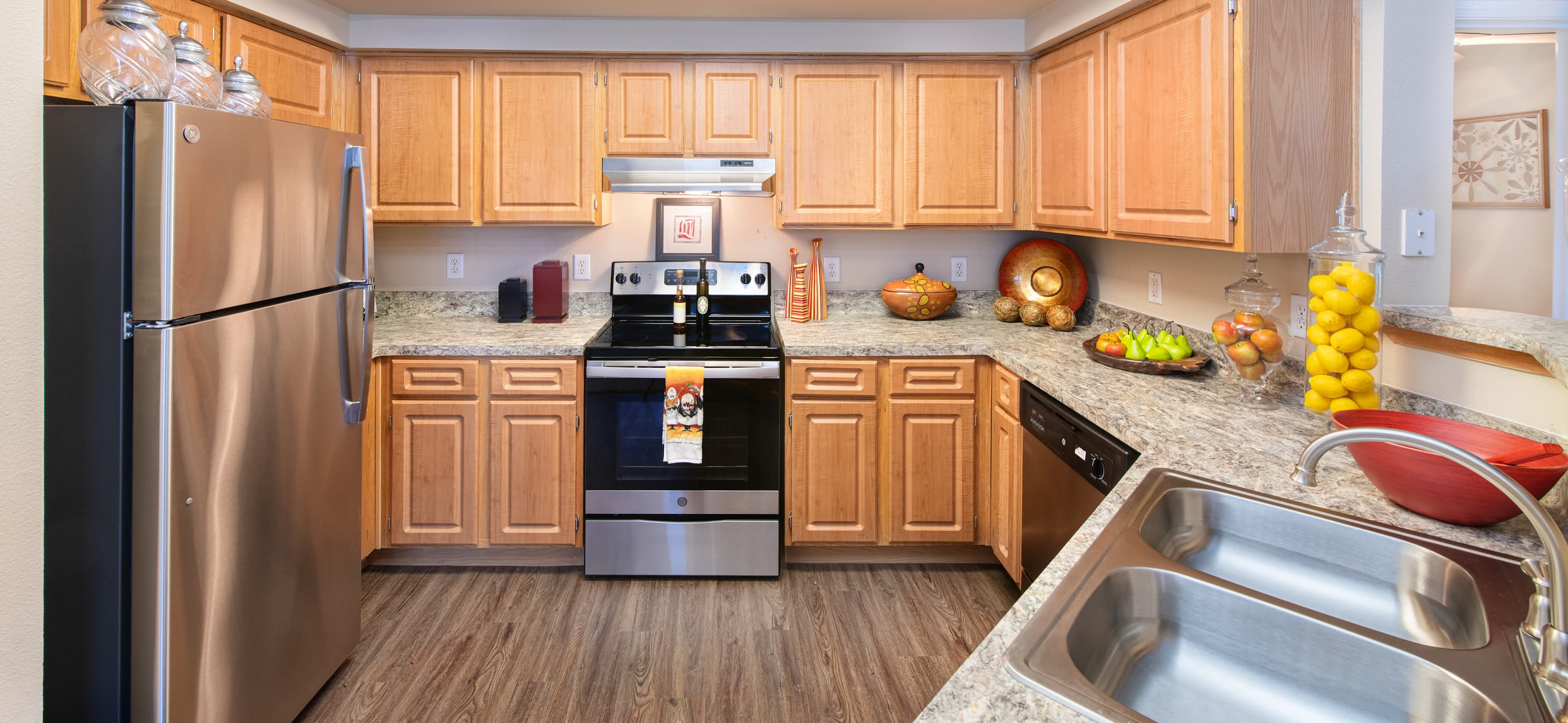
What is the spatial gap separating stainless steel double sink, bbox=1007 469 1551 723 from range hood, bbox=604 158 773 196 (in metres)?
2.17

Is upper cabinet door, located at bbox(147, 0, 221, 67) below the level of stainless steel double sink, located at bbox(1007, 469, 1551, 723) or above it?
above

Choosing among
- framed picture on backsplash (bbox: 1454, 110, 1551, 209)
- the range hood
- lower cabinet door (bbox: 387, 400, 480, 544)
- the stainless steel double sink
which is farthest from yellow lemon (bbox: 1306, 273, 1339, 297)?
lower cabinet door (bbox: 387, 400, 480, 544)

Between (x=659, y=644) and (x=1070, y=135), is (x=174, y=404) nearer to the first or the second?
(x=659, y=644)

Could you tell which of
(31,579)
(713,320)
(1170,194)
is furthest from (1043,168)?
(31,579)

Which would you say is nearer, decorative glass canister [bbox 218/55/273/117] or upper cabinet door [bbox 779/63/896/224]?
decorative glass canister [bbox 218/55/273/117]

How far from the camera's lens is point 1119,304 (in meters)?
3.12

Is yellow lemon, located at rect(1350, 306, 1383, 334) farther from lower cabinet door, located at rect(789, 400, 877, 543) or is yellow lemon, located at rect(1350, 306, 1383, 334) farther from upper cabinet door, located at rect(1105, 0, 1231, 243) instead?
lower cabinet door, located at rect(789, 400, 877, 543)

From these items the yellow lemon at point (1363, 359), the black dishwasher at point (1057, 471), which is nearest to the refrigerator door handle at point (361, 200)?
the black dishwasher at point (1057, 471)

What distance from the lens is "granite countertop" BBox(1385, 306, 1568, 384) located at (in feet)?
4.51

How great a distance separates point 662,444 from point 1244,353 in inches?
71.5

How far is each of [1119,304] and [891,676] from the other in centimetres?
174

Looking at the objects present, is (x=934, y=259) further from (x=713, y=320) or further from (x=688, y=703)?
(x=688, y=703)

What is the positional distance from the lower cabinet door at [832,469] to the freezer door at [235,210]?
1534 millimetres

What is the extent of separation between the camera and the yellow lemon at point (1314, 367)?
170 centimetres
